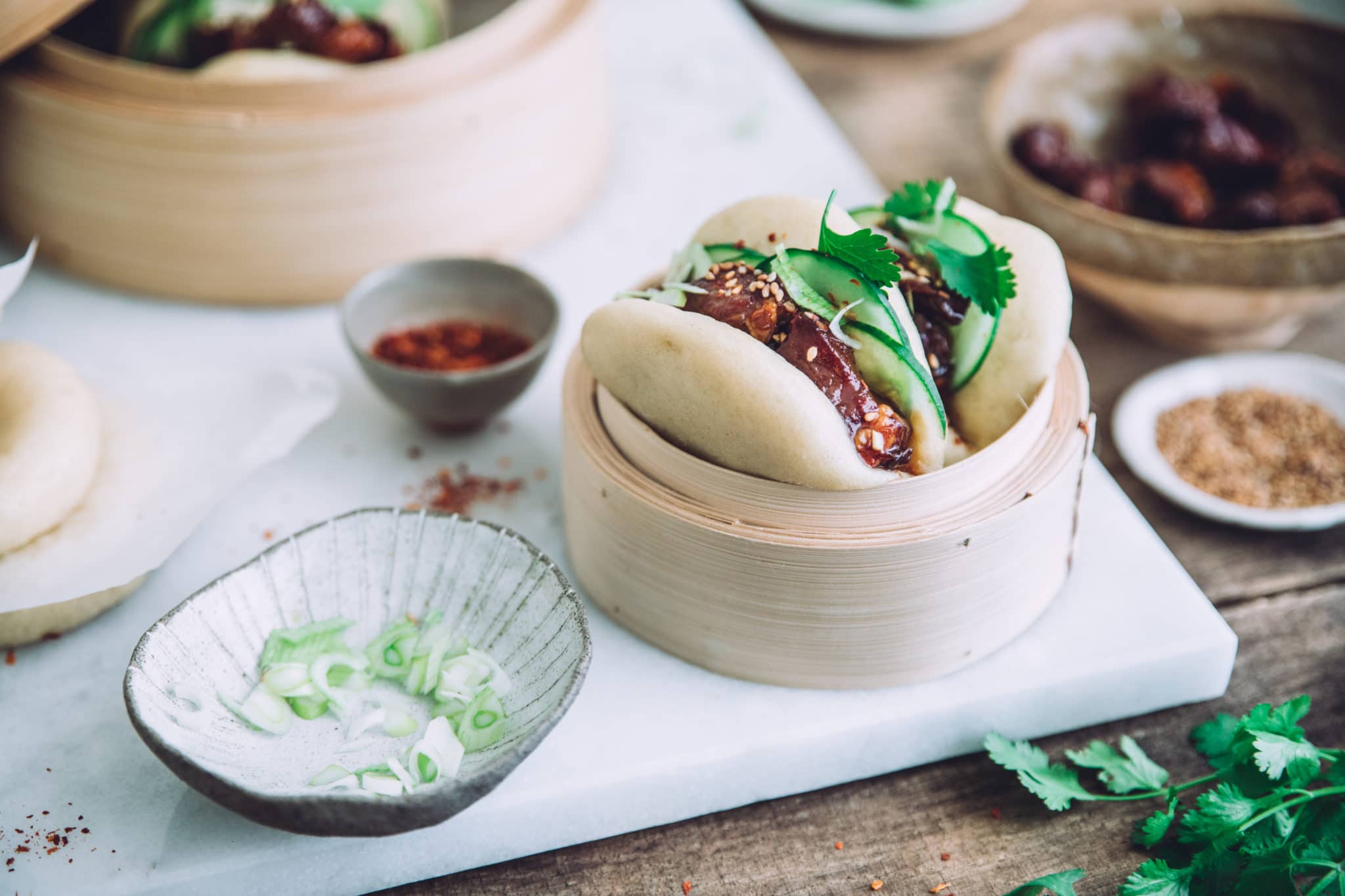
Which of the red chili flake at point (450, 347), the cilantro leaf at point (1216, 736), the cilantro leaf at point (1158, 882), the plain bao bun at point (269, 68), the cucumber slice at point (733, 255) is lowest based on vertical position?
the cilantro leaf at point (1216, 736)

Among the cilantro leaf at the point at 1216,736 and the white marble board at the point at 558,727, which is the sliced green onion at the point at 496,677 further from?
the cilantro leaf at the point at 1216,736

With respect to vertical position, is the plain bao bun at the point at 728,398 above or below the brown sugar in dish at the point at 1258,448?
above

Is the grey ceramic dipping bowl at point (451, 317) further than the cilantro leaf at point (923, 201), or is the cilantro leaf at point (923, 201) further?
the grey ceramic dipping bowl at point (451, 317)

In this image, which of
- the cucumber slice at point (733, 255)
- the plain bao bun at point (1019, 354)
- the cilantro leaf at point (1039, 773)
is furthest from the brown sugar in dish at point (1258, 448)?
the cucumber slice at point (733, 255)

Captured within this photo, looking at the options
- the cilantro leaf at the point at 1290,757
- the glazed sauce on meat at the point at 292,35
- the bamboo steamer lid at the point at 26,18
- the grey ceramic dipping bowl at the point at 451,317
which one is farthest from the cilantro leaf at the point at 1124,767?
the bamboo steamer lid at the point at 26,18

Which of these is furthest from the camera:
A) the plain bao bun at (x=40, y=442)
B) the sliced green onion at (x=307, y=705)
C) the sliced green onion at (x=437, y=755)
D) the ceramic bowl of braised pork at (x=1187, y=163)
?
the ceramic bowl of braised pork at (x=1187, y=163)

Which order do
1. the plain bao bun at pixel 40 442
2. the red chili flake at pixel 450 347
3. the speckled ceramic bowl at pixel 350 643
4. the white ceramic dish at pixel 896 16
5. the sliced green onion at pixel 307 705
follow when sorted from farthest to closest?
the white ceramic dish at pixel 896 16, the red chili flake at pixel 450 347, the plain bao bun at pixel 40 442, the sliced green onion at pixel 307 705, the speckled ceramic bowl at pixel 350 643

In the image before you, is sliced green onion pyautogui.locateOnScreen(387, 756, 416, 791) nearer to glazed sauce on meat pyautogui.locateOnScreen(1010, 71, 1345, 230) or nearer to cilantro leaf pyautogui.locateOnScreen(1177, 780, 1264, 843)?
cilantro leaf pyautogui.locateOnScreen(1177, 780, 1264, 843)

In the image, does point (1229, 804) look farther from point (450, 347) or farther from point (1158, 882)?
point (450, 347)
